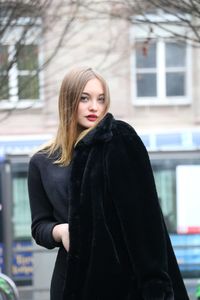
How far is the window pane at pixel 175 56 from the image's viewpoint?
54.8ft

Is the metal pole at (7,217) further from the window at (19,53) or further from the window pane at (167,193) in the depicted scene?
the window pane at (167,193)

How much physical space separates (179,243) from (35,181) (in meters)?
7.51

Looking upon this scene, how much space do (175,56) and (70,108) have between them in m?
14.4

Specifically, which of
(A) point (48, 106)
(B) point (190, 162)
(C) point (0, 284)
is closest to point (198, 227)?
(B) point (190, 162)

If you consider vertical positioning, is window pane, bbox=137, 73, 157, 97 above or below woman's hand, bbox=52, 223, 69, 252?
above

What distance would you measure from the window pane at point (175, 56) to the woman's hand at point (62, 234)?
1445 cm

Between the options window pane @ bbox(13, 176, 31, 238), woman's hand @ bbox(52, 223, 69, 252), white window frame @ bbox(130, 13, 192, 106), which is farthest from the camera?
white window frame @ bbox(130, 13, 192, 106)

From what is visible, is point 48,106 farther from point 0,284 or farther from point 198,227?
point 0,284

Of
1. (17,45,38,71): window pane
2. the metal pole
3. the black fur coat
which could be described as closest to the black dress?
the black fur coat

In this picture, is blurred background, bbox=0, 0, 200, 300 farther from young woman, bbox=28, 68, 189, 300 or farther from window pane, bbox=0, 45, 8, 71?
young woman, bbox=28, 68, 189, 300

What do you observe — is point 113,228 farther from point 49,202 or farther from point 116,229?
point 49,202

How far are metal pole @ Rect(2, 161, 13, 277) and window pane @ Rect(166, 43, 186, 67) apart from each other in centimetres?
736

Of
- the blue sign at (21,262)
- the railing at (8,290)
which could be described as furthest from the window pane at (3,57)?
the blue sign at (21,262)

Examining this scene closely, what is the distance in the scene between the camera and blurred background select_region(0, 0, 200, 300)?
7.26m
